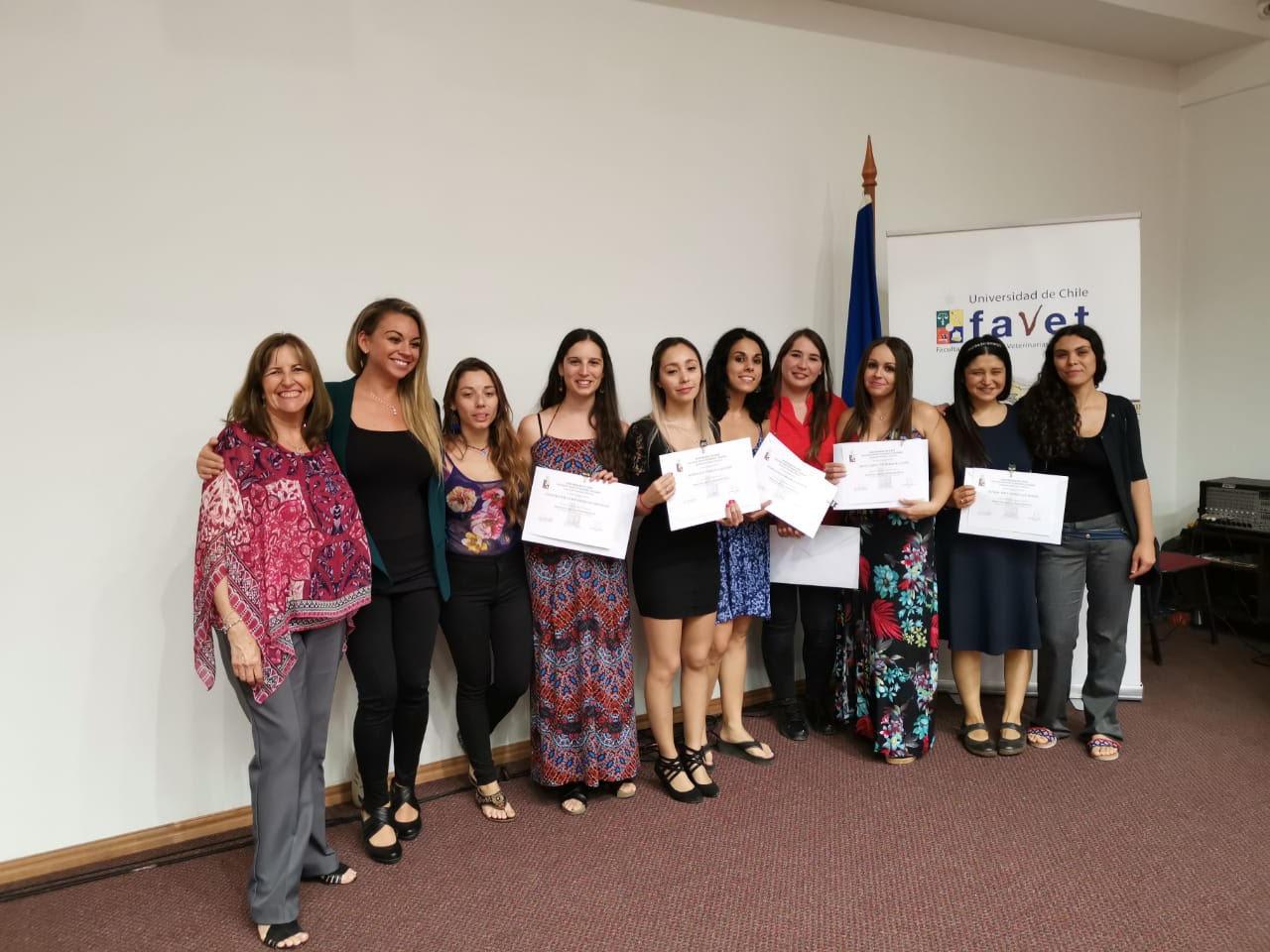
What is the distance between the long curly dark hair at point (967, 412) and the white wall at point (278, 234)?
0.99 meters

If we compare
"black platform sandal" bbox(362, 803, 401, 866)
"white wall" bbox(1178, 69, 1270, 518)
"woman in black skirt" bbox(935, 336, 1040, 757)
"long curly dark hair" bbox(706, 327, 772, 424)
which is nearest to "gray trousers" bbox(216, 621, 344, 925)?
"black platform sandal" bbox(362, 803, 401, 866)

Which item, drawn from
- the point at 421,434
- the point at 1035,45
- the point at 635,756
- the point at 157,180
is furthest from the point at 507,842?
the point at 1035,45

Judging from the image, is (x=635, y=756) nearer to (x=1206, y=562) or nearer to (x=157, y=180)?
(x=157, y=180)

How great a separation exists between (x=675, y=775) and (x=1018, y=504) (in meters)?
1.62

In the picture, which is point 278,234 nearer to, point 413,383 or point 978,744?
point 413,383

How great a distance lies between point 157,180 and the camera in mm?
2676

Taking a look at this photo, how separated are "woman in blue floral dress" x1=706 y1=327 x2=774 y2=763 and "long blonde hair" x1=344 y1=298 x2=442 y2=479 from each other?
1078mm

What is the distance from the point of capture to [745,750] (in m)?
3.27

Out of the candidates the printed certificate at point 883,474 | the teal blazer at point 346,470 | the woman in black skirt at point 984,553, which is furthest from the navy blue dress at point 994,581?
the teal blazer at point 346,470

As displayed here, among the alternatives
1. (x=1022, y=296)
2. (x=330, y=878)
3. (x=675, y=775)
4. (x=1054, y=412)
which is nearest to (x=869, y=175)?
(x=1022, y=296)

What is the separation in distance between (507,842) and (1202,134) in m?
5.54

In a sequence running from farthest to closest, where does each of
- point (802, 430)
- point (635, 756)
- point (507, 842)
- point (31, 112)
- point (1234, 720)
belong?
point (1234, 720)
point (802, 430)
point (635, 756)
point (507, 842)
point (31, 112)

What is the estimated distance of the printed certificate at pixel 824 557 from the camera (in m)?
3.09

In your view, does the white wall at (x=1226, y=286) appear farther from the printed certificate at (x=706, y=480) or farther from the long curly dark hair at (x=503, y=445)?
the long curly dark hair at (x=503, y=445)
